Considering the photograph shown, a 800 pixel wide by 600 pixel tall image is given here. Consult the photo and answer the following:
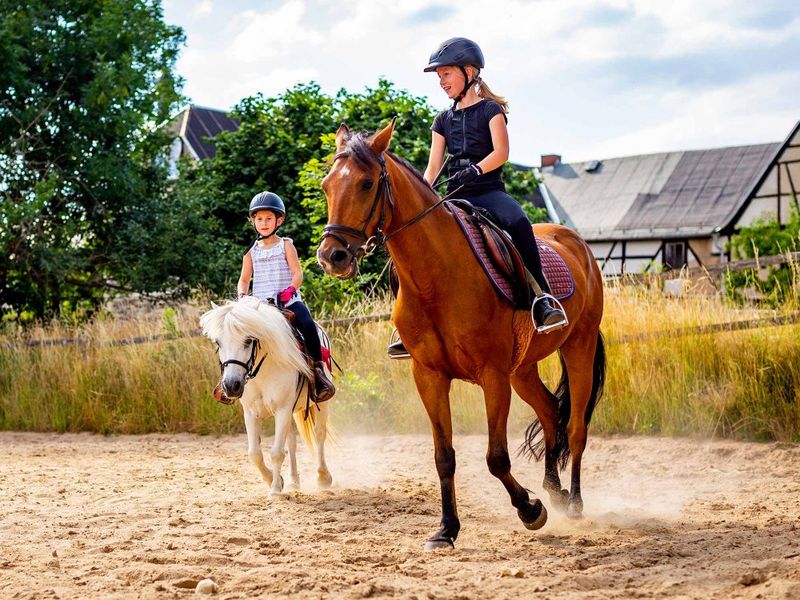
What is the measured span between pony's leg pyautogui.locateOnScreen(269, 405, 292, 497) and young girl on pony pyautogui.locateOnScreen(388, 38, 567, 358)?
4.31 feet

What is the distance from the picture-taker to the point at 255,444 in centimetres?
672

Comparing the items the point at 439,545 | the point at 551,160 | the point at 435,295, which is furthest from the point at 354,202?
the point at 551,160

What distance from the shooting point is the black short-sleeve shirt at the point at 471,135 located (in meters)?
5.48

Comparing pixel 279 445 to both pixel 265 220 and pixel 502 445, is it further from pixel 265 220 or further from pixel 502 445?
pixel 502 445

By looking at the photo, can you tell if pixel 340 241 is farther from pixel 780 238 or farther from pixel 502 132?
pixel 780 238

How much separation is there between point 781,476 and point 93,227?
502 inches

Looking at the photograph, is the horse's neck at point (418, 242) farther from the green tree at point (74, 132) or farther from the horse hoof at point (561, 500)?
the green tree at point (74, 132)

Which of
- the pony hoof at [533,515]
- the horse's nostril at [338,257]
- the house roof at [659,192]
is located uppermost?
the house roof at [659,192]

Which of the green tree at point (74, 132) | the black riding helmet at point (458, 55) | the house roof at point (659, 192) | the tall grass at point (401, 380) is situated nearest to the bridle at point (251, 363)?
the black riding helmet at point (458, 55)

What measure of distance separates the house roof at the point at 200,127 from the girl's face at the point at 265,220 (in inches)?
882

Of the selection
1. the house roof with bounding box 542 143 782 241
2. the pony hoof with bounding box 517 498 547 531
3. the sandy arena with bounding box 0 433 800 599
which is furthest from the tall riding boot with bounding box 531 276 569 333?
the house roof with bounding box 542 143 782 241

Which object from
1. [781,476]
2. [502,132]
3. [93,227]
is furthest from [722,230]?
[502,132]

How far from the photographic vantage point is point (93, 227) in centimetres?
1628

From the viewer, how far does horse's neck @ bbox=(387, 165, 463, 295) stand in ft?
16.0
